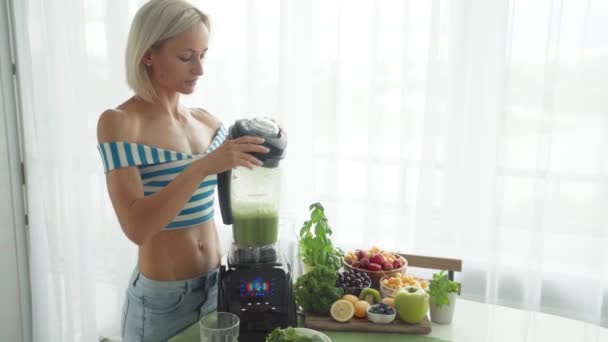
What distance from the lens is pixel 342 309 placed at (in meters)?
1.42

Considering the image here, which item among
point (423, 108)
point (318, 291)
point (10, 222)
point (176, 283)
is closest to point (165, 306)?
point (176, 283)

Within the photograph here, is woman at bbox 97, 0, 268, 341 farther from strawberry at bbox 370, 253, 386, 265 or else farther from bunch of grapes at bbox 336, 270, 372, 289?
strawberry at bbox 370, 253, 386, 265

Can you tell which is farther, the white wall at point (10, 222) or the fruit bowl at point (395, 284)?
the white wall at point (10, 222)

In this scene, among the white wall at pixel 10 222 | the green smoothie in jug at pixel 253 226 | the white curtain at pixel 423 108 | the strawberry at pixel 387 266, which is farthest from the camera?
the white wall at pixel 10 222

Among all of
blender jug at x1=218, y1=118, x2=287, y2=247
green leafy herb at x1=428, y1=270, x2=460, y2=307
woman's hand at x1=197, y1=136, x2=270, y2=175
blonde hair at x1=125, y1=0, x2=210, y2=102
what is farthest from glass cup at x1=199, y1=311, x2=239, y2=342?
blonde hair at x1=125, y1=0, x2=210, y2=102

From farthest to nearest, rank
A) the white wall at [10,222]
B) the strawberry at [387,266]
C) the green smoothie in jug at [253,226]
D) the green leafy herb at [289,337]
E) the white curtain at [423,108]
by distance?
the white wall at [10,222], the white curtain at [423,108], the strawberry at [387,266], the green smoothie in jug at [253,226], the green leafy herb at [289,337]

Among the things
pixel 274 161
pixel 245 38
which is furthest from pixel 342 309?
pixel 245 38

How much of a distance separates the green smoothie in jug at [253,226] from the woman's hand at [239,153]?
16 cm

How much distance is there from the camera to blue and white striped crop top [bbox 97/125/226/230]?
1330 millimetres

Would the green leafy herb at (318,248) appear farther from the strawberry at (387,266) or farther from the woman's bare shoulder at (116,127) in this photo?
the woman's bare shoulder at (116,127)

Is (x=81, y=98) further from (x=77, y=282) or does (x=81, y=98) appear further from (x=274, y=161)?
(x=274, y=161)

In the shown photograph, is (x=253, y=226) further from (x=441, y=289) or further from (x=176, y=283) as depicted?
(x=441, y=289)

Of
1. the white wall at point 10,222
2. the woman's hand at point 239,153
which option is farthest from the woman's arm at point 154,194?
the white wall at point 10,222

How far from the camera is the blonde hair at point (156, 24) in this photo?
4.47ft
